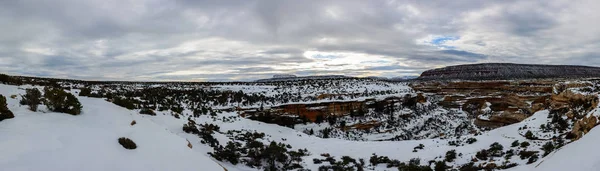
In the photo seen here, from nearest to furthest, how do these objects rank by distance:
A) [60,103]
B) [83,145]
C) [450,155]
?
1. [83,145]
2. [60,103]
3. [450,155]

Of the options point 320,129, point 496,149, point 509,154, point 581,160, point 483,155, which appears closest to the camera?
point 581,160

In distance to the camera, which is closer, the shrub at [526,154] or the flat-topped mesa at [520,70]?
the shrub at [526,154]

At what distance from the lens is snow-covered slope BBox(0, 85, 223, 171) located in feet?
20.5

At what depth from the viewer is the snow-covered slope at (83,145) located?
6.26 meters

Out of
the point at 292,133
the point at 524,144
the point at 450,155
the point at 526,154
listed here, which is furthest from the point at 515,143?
the point at 292,133

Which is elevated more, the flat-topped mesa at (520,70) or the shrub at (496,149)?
the flat-topped mesa at (520,70)

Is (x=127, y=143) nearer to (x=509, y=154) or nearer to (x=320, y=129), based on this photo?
(x=509, y=154)

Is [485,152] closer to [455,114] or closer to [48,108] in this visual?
[48,108]

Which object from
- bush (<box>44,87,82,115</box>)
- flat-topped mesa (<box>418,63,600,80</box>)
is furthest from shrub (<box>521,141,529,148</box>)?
flat-topped mesa (<box>418,63,600,80</box>)

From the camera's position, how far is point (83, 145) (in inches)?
292

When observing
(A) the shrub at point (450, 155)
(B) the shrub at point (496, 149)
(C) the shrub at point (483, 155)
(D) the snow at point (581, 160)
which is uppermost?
(D) the snow at point (581, 160)

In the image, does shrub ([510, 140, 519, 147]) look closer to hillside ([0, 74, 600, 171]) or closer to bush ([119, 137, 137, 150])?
hillside ([0, 74, 600, 171])

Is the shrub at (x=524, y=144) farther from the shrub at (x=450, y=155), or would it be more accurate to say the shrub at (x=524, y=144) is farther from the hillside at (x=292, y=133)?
the shrub at (x=450, y=155)

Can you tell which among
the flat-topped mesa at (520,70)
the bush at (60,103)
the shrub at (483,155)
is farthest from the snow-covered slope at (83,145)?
the flat-topped mesa at (520,70)
